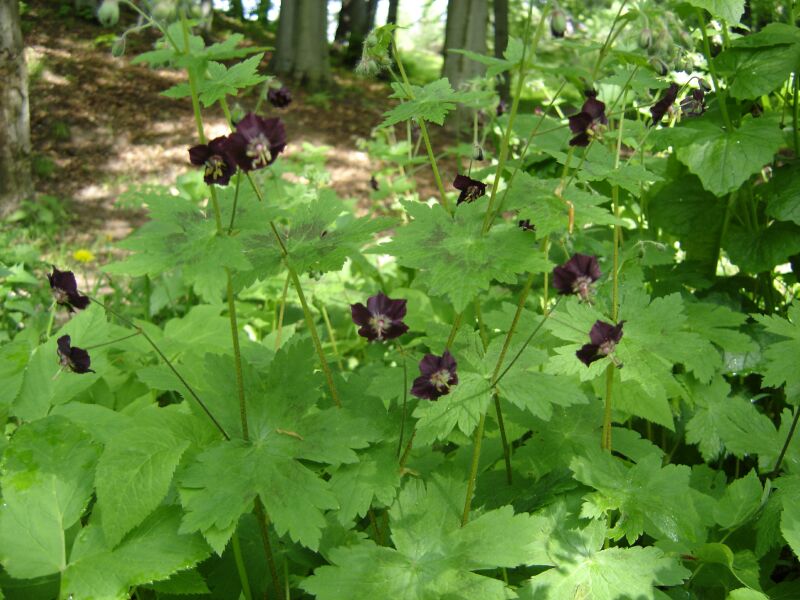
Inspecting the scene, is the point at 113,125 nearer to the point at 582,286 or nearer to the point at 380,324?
the point at 380,324

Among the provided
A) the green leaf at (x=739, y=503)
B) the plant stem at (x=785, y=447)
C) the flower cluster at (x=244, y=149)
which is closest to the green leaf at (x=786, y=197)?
the plant stem at (x=785, y=447)

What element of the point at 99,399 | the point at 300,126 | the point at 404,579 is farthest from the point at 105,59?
the point at 404,579

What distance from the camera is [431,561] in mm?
1639

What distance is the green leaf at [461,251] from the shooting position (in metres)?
1.50

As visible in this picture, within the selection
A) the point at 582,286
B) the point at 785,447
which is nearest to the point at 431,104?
the point at 582,286

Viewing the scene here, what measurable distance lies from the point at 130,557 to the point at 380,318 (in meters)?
0.83

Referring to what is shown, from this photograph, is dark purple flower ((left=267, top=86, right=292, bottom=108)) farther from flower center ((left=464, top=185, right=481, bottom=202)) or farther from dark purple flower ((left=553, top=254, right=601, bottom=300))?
dark purple flower ((left=553, top=254, right=601, bottom=300))

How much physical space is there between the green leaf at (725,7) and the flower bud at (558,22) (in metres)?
0.71

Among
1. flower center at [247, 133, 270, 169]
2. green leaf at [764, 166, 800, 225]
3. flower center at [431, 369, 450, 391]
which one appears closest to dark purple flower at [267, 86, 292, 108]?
flower center at [247, 133, 270, 169]

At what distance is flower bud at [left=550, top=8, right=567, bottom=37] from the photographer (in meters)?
1.76

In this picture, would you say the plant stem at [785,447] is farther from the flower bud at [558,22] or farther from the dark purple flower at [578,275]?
the flower bud at [558,22]

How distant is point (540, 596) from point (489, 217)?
920 millimetres

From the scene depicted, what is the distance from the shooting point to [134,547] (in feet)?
5.50

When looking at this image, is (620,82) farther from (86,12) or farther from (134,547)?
(86,12)
